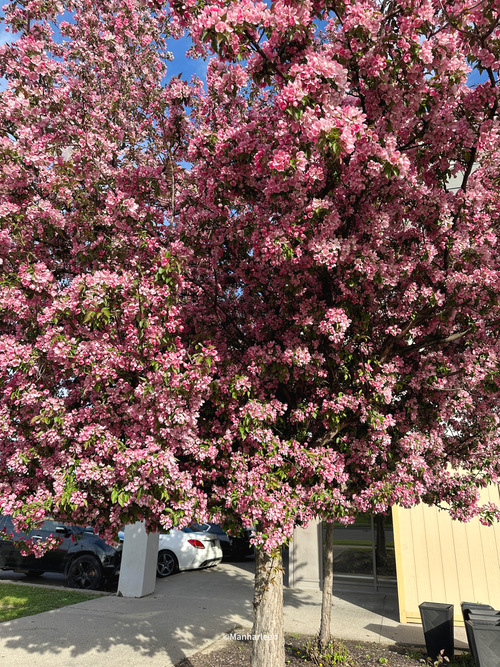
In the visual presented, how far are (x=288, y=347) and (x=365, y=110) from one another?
7.40 feet

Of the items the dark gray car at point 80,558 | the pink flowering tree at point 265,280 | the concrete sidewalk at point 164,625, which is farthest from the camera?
the dark gray car at point 80,558

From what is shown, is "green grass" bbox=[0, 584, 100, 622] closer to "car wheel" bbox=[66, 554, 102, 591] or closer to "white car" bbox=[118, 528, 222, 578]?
"car wheel" bbox=[66, 554, 102, 591]

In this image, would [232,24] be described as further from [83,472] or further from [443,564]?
[443,564]

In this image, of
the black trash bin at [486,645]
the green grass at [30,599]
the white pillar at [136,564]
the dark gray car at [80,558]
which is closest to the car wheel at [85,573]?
the dark gray car at [80,558]

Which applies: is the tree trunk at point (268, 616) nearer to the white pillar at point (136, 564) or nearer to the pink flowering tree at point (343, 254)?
the pink flowering tree at point (343, 254)

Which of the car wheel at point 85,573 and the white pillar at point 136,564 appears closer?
the white pillar at point 136,564

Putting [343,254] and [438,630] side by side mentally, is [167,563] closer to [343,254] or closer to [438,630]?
[438,630]

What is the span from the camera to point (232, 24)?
3398mm

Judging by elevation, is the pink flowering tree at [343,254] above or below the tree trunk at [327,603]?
above

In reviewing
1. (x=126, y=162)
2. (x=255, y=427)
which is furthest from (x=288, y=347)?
(x=126, y=162)

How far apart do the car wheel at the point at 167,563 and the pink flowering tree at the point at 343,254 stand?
29.7ft

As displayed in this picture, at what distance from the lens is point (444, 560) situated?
865 centimetres

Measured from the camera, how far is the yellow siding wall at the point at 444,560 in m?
8.42

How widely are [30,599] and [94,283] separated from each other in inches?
351
